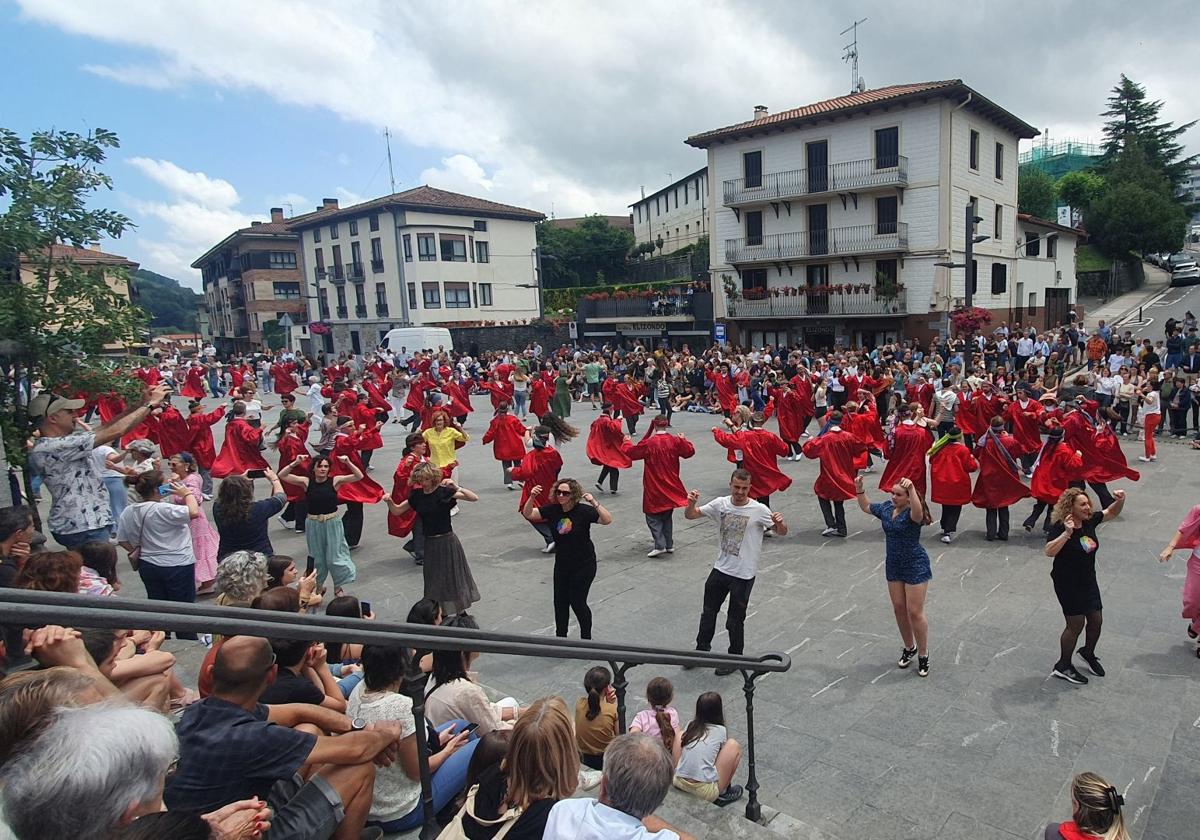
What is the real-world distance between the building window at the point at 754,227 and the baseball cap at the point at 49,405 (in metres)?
31.8

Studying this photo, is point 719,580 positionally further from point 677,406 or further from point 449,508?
point 677,406

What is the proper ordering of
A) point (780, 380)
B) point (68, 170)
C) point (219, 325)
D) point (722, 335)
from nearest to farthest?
point (68, 170) < point (780, 380) < point (722, 335) < point (219, 325)

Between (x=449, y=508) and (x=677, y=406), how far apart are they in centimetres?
1635

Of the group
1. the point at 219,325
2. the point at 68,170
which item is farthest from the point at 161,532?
the point at 219,325

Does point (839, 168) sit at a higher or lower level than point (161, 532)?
higher

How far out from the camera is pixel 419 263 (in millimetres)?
47219

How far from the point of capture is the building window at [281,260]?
199ft

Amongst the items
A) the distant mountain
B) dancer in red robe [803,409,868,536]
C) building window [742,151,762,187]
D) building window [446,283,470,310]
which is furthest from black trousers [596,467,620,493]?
the distant mountain

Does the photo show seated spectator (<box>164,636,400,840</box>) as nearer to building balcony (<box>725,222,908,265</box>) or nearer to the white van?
building balcony (<box>725,222,908,265</box>)

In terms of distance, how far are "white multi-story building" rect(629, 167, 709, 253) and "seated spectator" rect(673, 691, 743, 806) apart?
5416cm

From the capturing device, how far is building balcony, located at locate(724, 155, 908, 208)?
30500 mm

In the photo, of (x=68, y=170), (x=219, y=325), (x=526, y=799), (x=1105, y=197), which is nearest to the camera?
(x=526, y=799)

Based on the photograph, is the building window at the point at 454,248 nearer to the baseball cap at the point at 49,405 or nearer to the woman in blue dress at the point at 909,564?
the baseball cap at the point at 49,405

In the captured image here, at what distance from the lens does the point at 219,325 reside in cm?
7044
